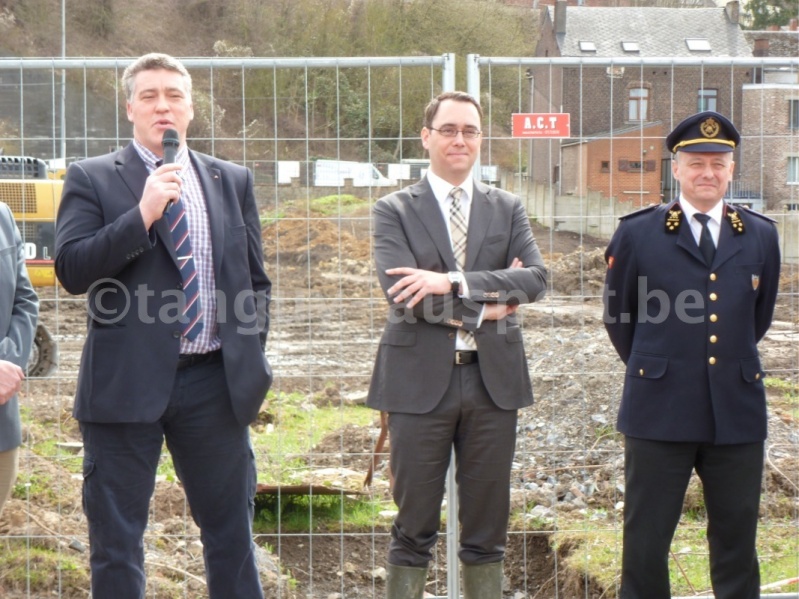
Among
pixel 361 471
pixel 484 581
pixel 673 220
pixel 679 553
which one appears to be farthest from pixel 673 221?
pixel 361 471

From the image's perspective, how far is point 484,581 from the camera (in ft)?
13.9

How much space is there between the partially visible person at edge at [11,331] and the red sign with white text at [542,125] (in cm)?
223

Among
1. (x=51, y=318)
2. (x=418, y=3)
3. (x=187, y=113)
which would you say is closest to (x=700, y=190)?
(x=187, y=113)

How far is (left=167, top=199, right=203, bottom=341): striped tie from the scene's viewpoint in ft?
11.9

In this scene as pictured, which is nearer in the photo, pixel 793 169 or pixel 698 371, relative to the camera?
pixel 698 371

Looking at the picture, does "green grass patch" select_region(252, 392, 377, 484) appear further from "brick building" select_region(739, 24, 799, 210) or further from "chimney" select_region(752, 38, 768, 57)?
"chimney" select_region(752, 38, 768, 57)

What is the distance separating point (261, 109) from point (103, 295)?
223 centimetres

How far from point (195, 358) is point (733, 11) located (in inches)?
2177

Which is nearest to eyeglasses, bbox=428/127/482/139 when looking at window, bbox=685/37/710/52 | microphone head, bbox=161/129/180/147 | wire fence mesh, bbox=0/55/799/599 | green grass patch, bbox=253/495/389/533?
wire fence mesh, bbox=0/55/799/599

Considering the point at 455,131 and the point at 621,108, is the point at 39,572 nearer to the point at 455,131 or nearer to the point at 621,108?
the point at 455,131

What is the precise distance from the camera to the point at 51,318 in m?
14.3

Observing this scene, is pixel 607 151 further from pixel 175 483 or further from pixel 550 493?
pixel 175 483

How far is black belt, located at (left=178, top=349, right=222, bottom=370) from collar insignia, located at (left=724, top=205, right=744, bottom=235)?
2046 millimetres


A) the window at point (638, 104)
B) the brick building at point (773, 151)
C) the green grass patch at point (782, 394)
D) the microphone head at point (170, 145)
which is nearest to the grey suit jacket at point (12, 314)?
the microphone head at point (170, 145)
